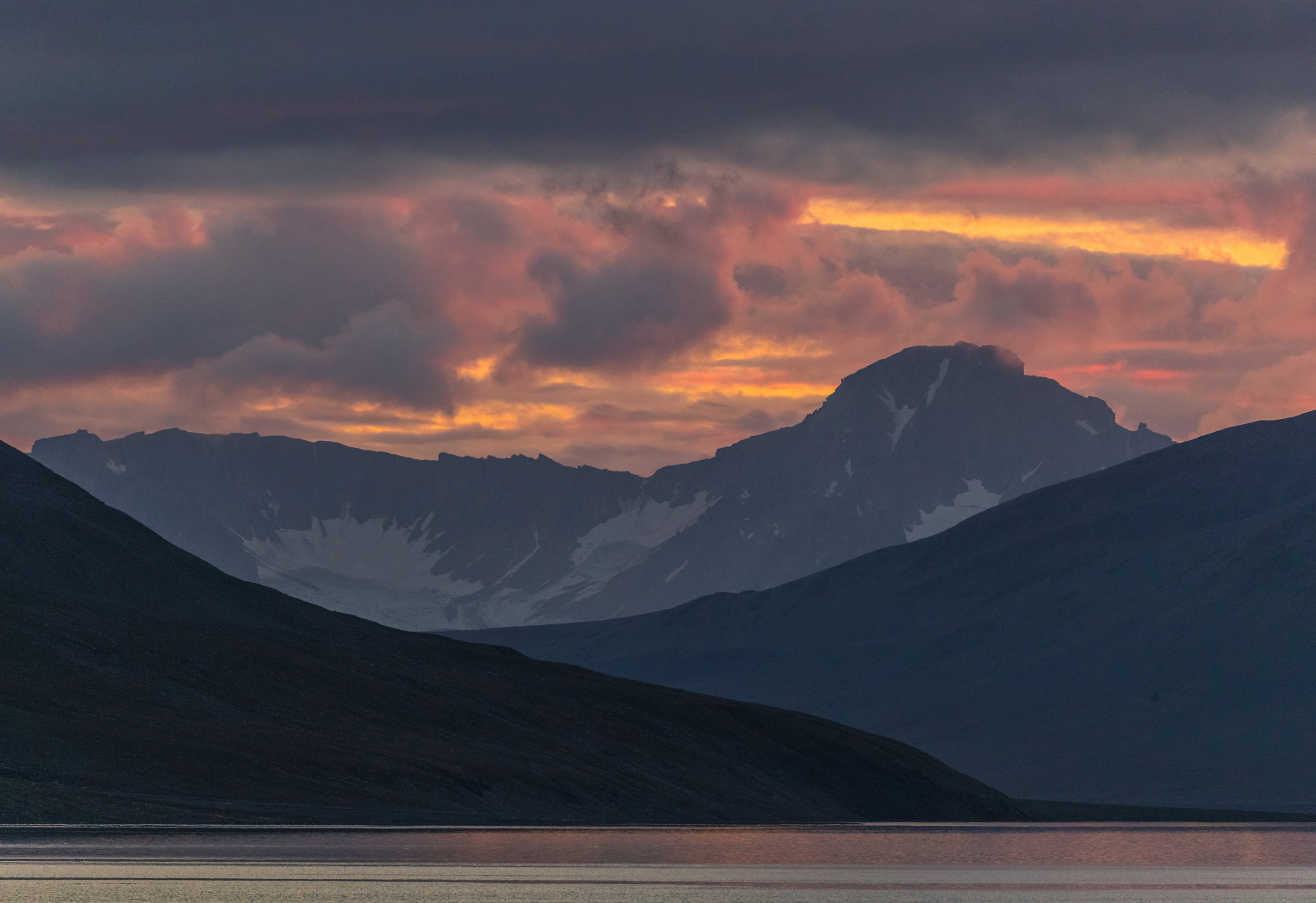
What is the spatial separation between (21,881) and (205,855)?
83.7 feet

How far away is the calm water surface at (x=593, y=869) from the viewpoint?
3462 inches

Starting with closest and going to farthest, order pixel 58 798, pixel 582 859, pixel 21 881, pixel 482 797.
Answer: pixel 21 881
pixel 582 859
pixel 58 798
pixel 482 797

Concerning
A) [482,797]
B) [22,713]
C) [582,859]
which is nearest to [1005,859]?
[582,859]

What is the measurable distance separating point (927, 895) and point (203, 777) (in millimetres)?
101108

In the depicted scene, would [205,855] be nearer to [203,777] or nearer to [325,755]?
[203,777]

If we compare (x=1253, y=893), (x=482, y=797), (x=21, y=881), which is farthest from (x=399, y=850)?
(x=482, y=797)

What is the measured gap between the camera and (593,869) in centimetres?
10925

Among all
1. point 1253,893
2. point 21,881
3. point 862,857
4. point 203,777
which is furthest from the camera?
point 203,777

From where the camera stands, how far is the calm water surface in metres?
87.9

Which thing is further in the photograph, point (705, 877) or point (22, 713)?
point (22, 713)

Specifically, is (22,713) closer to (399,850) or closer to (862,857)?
(399,850)

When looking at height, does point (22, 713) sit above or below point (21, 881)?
above

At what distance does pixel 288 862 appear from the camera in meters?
106

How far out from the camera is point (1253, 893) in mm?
100250
